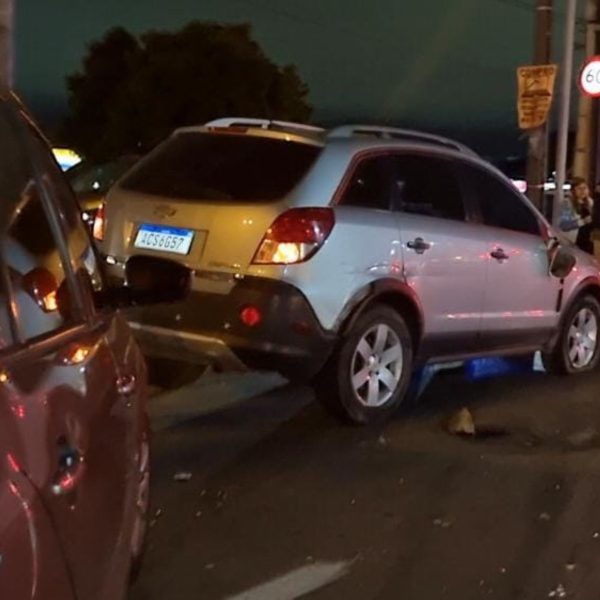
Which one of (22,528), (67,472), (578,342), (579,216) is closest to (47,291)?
(67,472)

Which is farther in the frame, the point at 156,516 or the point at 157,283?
the point at 156,516

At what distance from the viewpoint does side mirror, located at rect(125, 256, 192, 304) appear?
4.45 m

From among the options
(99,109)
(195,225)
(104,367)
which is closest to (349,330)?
(195,225)

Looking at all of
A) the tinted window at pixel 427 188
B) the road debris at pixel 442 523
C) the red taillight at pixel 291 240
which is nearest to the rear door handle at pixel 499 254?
the tinted window at pixel 427 188

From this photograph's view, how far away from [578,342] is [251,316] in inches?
144

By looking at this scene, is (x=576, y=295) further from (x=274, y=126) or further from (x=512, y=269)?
(x=274, y=126)

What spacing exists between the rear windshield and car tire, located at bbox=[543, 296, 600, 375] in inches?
121

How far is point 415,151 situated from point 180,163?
4.69ft

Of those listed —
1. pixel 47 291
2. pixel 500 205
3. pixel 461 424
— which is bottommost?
pixel 461 424

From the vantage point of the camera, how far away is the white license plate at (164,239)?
7.89 meters

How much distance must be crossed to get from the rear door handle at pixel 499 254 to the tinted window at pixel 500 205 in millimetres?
178

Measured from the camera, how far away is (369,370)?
27.3 ft

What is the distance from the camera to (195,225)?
25.8ft

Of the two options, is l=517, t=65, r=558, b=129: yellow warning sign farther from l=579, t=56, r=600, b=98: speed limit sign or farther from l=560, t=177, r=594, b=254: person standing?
l=579, t=56, r=600, b=98: speed limit sign
